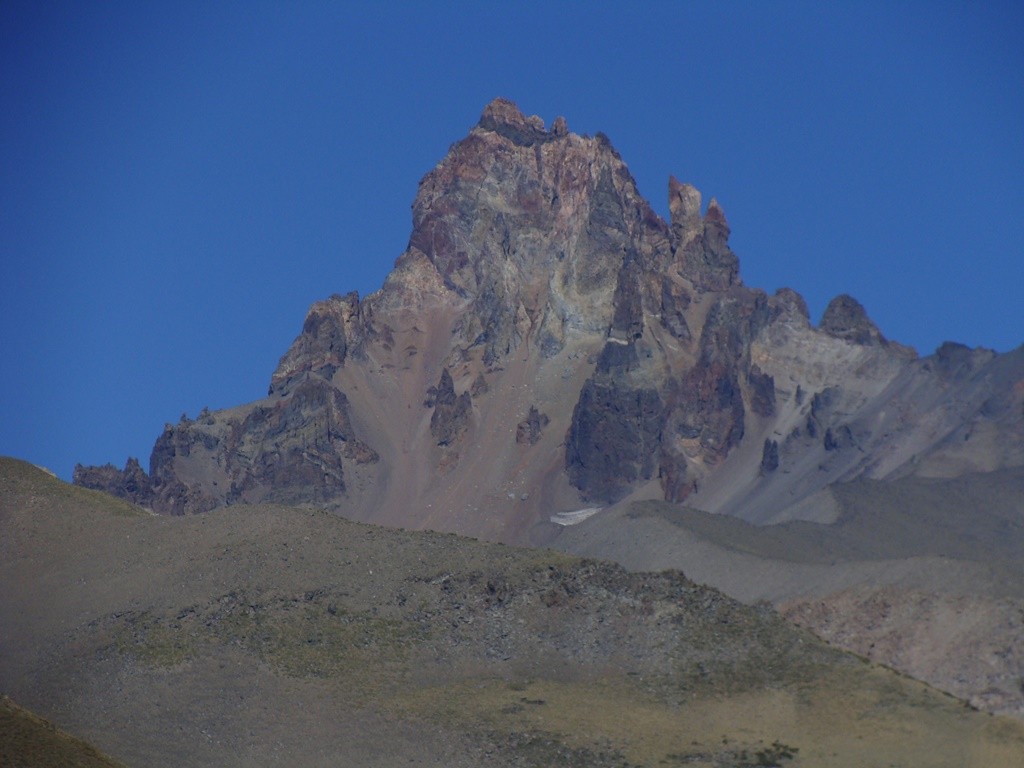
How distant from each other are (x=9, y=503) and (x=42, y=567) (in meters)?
9.57

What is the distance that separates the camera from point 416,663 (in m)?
106

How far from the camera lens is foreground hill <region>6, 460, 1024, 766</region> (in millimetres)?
96812

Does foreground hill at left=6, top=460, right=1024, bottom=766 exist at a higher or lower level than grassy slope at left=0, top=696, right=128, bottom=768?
higher

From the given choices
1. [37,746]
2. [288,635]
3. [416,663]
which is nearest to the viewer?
[37,746]

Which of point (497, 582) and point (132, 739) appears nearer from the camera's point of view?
point (132, 739)

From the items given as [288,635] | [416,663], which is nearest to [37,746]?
[288,635]

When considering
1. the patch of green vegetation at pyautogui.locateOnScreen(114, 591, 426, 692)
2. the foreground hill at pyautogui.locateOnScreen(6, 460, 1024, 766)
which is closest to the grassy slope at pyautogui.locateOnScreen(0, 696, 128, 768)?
the foreground hill at pyautogui.locateOnScreen(6, 460, 1024, 766)

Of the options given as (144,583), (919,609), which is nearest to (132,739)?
(144,583)

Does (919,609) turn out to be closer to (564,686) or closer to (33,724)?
(564,686)

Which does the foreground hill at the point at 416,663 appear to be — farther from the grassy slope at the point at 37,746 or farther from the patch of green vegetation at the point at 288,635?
the grassy slope at the point at 37,746

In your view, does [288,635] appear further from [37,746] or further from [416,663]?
[37,746]

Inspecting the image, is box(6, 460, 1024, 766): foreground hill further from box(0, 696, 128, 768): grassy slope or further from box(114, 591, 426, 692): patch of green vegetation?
box(0, 696, 128, 768): grassy slope

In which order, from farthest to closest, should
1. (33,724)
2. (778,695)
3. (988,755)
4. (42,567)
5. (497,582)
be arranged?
(42,567), (497,582), (778,695), (988,755), (33,724)

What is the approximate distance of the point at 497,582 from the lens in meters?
114
